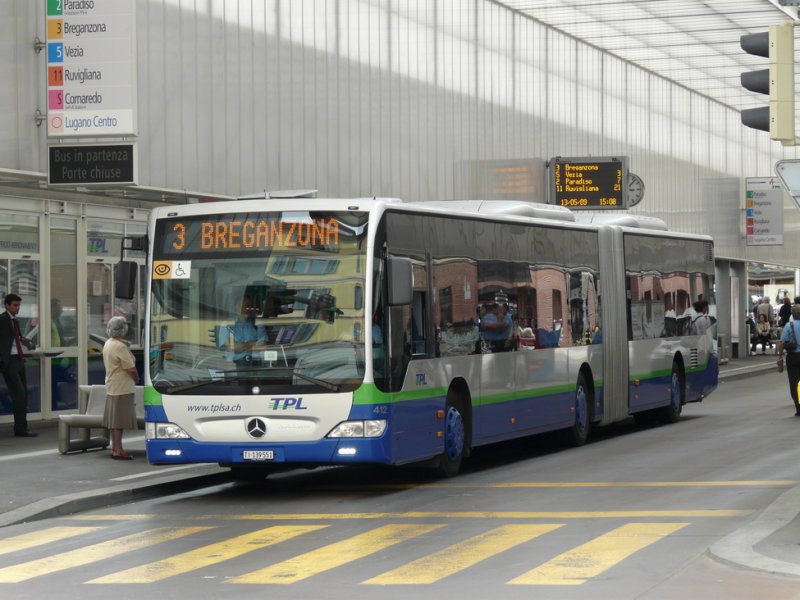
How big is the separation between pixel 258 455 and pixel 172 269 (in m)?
2.07

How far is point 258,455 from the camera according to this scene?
48.5ft

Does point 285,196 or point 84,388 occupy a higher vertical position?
point 285,196

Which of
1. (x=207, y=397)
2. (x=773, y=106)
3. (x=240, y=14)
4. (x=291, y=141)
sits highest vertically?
(x=240, y=14)

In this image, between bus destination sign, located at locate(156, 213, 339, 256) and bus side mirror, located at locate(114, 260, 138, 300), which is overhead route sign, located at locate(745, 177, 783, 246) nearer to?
bus destination sign, located at locate(156, 213, 339, 256)

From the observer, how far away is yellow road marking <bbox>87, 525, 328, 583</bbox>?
10375mm

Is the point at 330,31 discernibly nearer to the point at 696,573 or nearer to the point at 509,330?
the point at 509,330

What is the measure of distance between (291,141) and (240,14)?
2663mm

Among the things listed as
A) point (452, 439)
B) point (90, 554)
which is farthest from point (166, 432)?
point (90, 554)

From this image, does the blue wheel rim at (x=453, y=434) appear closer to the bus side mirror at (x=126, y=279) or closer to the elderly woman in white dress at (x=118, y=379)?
the bus side mirror at (x=126, y=279)

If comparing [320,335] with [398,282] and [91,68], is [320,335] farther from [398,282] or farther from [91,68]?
[91,68]

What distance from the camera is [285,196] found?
50.9 ft

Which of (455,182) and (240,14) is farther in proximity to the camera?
(455,182)

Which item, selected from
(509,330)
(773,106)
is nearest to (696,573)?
(773,106)

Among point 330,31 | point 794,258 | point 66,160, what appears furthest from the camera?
point 794,258
